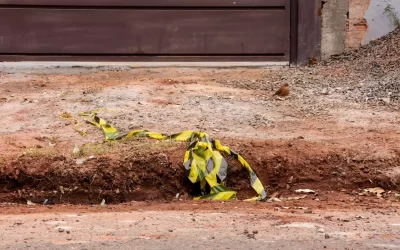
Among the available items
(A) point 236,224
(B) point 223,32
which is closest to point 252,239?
(A) point 236,224

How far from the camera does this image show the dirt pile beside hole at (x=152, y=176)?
5.61 m

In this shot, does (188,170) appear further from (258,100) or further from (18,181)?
(258,100)

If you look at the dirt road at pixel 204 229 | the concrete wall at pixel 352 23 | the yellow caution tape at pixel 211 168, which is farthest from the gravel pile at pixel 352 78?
the dirt road at pixel 204 229

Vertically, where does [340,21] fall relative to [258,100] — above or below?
above

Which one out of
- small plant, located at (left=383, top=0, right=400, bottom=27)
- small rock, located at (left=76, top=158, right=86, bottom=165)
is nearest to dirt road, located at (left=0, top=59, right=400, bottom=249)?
small rock, located at (left=76, top=158, right=86, bottom=165)

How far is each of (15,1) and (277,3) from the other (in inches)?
140

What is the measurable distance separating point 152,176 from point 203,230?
5.12ft

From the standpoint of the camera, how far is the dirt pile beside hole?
18.4 ft

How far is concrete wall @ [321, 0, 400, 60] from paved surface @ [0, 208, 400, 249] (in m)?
5.27

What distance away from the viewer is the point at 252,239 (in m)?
3.97

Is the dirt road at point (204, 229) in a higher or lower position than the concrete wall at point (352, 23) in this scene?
lower

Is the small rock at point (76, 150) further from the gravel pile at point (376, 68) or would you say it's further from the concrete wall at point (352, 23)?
the concrete wall at point (352, 23)

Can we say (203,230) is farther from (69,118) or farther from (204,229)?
(69,118)

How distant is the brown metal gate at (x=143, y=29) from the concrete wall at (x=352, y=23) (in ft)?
1.83
